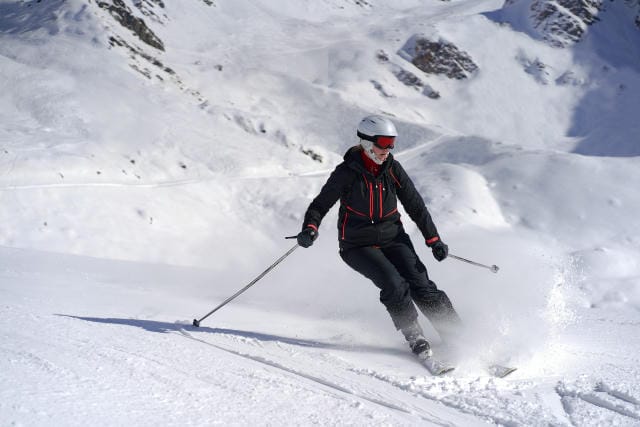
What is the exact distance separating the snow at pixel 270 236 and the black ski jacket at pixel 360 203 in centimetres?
90

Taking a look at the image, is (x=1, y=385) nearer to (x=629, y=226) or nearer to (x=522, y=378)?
(x=522, y=378)

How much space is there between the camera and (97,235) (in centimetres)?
1031

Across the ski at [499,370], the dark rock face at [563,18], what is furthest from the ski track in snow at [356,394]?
the dark rock face at [563,18]

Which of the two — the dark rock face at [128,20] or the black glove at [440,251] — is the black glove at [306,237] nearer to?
the black glove at [440,251]

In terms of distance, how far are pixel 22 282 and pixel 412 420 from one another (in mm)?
4330

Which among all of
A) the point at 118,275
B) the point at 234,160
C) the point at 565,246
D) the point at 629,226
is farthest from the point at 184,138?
the point at 629,226

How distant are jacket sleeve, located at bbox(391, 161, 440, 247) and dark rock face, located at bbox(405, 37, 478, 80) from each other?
110ft

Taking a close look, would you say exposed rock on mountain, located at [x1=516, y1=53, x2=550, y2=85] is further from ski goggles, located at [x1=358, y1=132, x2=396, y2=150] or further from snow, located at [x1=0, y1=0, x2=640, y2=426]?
ski goggles, located at [x1=358, y1=132, x2=396, y2=150]

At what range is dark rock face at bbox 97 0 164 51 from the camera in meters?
26.2

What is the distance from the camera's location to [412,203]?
4973mm

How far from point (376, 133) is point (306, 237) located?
1.05 m

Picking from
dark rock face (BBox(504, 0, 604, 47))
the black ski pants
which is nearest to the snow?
the black ski pants

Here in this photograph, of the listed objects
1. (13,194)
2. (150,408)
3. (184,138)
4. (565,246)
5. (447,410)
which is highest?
(150,408)

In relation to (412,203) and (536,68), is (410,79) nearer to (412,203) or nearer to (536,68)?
(536,68)
